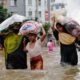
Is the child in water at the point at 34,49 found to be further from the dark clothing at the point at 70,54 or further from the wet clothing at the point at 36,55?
the dark clothing at the point at 70,54

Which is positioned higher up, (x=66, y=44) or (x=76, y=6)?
(x=76, y=6)

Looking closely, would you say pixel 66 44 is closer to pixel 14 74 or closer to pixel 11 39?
pixel 11 39

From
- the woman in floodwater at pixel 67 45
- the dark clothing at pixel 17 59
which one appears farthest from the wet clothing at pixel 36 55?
the woman in floodwater at pixel 67 45

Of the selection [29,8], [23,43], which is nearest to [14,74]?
[23,43]

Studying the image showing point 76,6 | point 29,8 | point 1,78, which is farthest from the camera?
point 29,8

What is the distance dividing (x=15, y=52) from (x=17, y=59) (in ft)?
0.50

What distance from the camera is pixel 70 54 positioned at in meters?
11.9

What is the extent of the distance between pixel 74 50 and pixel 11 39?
198 centimetres

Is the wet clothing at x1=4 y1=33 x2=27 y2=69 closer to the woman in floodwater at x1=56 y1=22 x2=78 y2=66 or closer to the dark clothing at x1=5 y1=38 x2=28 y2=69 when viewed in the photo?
the dark clothing at x1=5 y1=38 x2=28 y2=69

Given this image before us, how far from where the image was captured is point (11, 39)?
10.5 metres

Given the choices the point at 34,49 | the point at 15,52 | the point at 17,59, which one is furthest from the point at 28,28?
the point at 17,59

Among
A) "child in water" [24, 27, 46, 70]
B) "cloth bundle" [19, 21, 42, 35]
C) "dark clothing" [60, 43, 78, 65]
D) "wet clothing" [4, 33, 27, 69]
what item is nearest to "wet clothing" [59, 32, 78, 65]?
"dark clothing" [60, 43, 78, 65]

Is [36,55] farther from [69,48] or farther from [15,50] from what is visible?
[69,48]

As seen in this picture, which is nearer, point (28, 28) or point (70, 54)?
point (28, 28)
